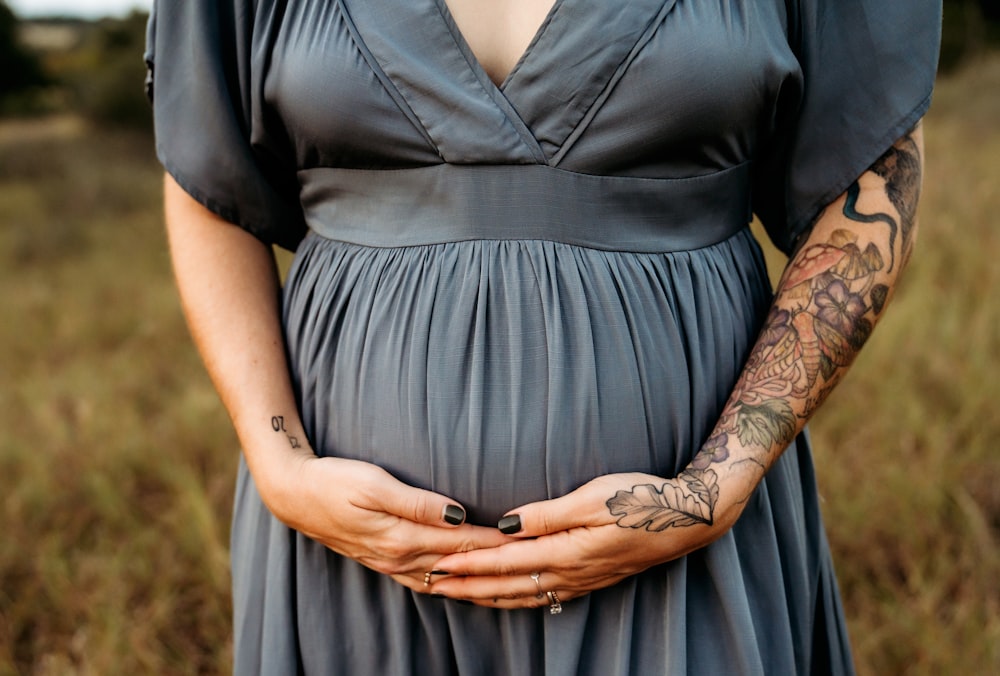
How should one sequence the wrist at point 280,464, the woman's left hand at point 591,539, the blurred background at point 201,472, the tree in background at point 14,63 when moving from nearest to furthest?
the woman's left hand at point 591,539
the wrist at point 280,464
the blurred background at point 201,472
the tree in background at point 14,63

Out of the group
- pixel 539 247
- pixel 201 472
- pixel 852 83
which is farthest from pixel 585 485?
pixel 201 472

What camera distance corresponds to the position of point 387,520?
1.02 meters

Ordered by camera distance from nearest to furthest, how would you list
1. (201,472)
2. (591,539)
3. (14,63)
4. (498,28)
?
(591,539), (498,28), (201,472), (14,63)

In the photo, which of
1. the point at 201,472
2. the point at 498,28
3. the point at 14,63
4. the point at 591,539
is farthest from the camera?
the point at 14,63

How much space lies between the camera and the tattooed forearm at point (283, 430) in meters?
1.14

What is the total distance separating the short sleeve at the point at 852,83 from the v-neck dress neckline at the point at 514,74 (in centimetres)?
23

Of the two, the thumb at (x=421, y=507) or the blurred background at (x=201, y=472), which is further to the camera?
the blurred background at (x=201, y=472)

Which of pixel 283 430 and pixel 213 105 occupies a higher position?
pixel 213 105

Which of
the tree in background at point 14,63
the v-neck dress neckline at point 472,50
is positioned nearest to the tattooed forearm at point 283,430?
the v-neck dress neckline at point 472,50

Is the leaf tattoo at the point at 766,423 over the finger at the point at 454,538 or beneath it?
over

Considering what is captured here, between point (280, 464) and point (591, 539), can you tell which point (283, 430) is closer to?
point (280, 464)

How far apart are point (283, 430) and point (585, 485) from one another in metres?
0.42

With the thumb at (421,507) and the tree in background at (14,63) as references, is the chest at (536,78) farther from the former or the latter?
the tree in background at (14,63)

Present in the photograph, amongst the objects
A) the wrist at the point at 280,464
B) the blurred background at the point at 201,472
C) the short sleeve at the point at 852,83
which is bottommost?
the blurred background at the point at 201,472
